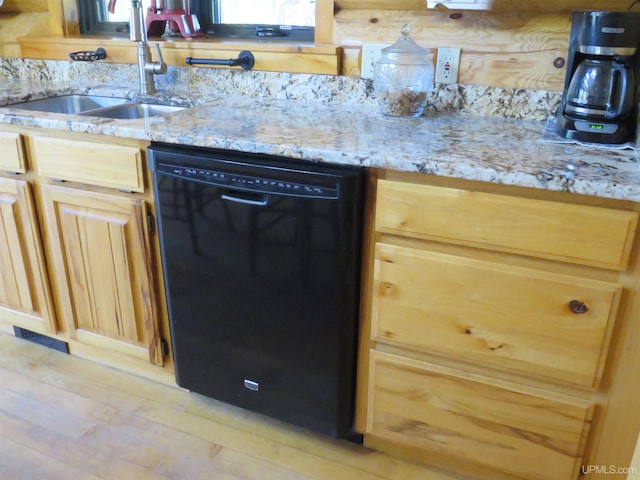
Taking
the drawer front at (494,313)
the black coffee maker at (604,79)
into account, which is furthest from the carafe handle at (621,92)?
the drawer front at (494,313)

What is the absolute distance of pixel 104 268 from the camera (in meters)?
1.78

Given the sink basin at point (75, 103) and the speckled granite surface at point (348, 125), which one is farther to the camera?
the sink basin at point (75, 103)

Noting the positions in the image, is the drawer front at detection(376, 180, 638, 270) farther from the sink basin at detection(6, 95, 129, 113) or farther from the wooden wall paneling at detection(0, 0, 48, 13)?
the wooden wall paneling at detection(0, 0, 48, 13)

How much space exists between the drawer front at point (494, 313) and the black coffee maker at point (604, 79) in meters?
0.42

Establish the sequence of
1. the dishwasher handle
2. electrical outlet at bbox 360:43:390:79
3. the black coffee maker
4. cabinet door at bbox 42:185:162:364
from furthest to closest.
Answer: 1. electrical outlet at bbox 360:43:390:79
2. cabinet door at bbox 42:185:162:364
3. the dishwasher handle
4. the black coffee maker

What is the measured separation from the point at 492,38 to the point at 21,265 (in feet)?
5.77

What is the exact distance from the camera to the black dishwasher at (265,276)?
1369mm

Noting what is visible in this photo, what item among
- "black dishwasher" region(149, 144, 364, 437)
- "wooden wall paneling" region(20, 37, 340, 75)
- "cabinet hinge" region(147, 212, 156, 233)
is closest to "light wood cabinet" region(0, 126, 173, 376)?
"cabinet hinge" region(147, 212, 156, 233)

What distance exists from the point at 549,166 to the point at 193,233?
935mm

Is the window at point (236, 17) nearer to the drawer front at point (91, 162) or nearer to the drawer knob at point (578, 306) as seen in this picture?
the drawer front at point (91, 162)

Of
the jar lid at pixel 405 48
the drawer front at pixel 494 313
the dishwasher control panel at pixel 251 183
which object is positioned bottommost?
the drawer front at pixel 494 313

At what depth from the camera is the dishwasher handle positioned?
1403 mm

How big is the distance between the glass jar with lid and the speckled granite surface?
0.17 ft

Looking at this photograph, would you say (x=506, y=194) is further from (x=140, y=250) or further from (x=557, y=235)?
(x=140, y=250)
